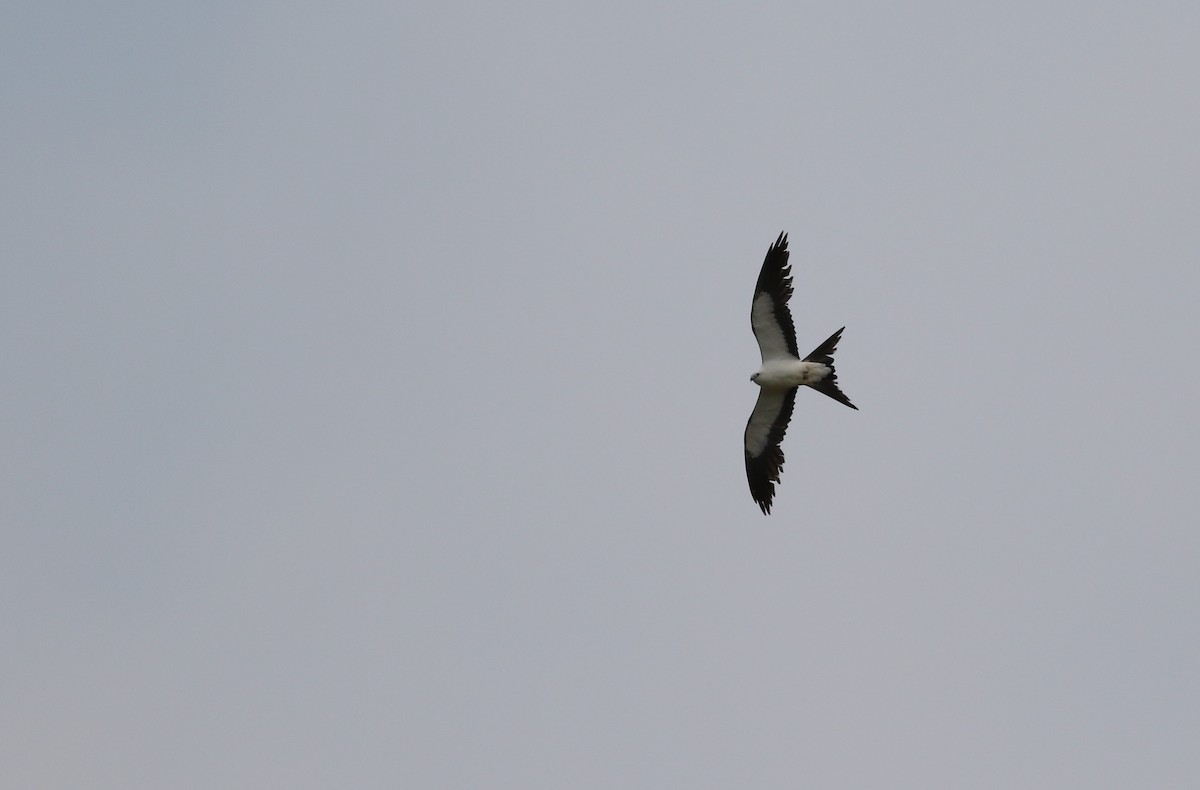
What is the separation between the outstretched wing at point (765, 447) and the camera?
2786 cm

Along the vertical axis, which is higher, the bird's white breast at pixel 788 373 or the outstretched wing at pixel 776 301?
the outstretched wing at pixel 776 301

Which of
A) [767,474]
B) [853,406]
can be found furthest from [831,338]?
[767,474]

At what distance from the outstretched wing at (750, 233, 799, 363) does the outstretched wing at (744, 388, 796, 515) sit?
4.49 ft

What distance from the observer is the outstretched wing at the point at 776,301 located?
26938 mm

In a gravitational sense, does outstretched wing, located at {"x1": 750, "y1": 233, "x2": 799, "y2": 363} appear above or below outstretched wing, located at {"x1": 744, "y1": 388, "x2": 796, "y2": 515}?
above

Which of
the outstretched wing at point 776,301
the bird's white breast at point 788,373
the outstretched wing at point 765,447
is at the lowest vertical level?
the outstretched wing at point 765,447

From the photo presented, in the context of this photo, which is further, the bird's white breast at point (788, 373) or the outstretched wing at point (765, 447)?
the outstretched wing at point (765, 447)

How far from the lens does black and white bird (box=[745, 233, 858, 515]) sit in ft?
87.0

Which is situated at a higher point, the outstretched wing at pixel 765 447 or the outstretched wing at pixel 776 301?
the outstretched wing at pixel 776 301

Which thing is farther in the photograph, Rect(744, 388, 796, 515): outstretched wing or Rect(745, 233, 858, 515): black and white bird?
Rect(744, 388, 796, 515): outstretched wing

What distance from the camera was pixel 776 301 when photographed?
26.9 meters

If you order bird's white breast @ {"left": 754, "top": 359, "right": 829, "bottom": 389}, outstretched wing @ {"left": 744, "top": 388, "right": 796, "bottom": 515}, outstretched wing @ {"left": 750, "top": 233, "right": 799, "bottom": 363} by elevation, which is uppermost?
outstretched wing @ {"left": 750, "top": 233, "right": 799, "bottom": 363}

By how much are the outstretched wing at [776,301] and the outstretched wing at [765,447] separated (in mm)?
1368

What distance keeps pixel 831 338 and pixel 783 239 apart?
7.58 ft
